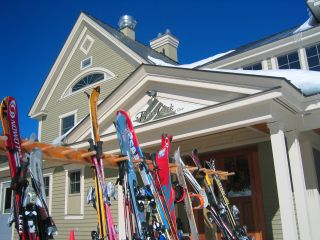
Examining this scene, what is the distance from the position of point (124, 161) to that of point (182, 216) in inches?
225

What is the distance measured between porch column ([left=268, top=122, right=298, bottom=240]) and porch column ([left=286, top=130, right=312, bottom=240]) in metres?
0.60

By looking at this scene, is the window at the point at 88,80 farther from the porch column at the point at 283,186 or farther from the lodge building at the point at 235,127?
the porch column at the point at 283,186

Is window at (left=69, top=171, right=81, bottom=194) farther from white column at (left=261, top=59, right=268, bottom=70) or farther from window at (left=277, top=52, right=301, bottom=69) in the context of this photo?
window at (left=277, top=52, right=301, bottom=69)

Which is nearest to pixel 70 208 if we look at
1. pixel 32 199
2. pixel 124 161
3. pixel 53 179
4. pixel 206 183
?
pixel 53 179

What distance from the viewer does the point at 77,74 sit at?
49.7 feet

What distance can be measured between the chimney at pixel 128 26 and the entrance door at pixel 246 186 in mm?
10136

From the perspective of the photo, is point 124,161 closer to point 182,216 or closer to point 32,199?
point 32,199

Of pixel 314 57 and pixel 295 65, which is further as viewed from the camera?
pixel 295 65

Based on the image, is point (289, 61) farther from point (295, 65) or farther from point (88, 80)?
point (88, 80)

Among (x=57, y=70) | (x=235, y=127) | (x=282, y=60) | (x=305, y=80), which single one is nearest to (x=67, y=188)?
(x=57, y=70)

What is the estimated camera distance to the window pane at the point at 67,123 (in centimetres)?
1455

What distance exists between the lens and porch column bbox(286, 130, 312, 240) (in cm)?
671

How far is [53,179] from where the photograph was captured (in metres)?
14.3

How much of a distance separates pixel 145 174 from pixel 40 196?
158cm
